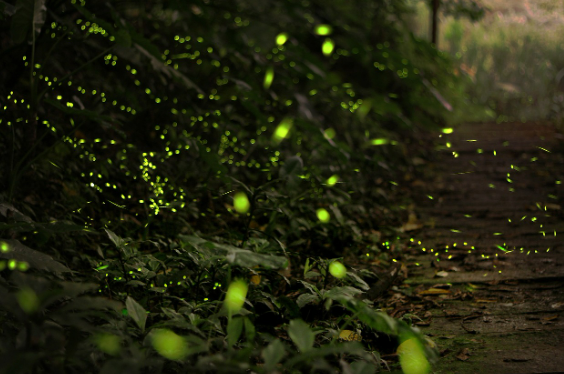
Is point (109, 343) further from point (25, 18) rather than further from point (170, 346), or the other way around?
point (25, 18)

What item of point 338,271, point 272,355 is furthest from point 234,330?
point 338,271

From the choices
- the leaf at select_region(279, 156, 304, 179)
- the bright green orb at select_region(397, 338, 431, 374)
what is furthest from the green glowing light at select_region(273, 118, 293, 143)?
the bright green orb at select_region(397, 338, 431, 374)

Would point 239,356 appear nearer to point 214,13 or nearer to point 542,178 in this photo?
point 542,178

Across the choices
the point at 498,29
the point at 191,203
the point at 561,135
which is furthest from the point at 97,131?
the point at 498,29

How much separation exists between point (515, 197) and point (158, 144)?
2217 mm

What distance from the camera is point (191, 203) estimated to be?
8.68 feet

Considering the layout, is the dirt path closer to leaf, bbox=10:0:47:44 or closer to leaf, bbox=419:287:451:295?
leaf, bbox=419:287:451:295

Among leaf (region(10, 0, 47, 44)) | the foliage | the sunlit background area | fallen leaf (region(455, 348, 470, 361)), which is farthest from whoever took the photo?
the sunlit background area

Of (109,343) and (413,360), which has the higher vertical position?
(413,360)

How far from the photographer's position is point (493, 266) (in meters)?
2.35

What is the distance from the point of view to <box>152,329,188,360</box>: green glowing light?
116 cm

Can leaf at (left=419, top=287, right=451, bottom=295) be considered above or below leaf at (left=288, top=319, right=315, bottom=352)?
→ above

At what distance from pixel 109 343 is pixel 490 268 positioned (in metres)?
1.72

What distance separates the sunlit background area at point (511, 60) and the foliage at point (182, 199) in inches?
124
